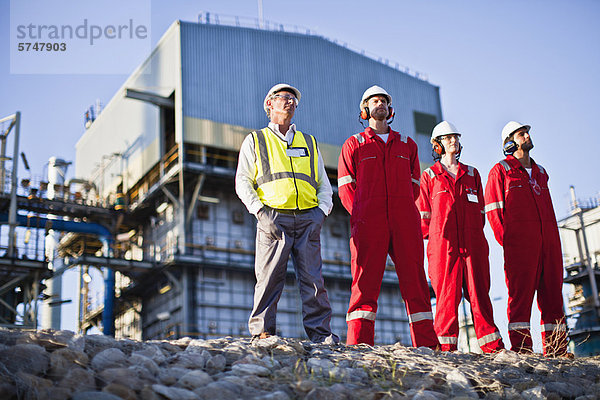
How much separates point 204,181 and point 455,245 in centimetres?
1685

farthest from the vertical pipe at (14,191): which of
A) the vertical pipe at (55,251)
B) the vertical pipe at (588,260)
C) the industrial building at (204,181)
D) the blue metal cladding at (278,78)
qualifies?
the vertical pipe at (588,260)

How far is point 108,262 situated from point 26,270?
2542 mm

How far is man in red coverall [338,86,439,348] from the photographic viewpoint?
19.3 ft

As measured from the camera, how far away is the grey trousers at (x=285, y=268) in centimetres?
534

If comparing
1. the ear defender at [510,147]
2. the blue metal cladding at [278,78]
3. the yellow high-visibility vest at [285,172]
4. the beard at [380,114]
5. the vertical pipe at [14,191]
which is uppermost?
the blue metal cladding at [278,78]

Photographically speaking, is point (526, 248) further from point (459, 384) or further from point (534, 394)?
point (459, 384)

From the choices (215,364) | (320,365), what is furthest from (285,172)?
(215,364)

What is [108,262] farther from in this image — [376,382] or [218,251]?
[376,382]

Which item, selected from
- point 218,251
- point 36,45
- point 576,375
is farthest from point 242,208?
point 576,375

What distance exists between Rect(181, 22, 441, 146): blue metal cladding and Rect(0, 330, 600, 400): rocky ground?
18.6 metres

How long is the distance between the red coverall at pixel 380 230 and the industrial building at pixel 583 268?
22.4 meters

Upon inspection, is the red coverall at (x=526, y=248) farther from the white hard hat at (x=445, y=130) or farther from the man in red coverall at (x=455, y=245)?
the white hard hat at (x=445, y=130)

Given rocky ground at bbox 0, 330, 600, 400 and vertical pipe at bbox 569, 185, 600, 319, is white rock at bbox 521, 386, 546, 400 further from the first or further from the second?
vertical pipe at bbox 569, 185, 600, 319

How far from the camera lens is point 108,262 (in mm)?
22109
